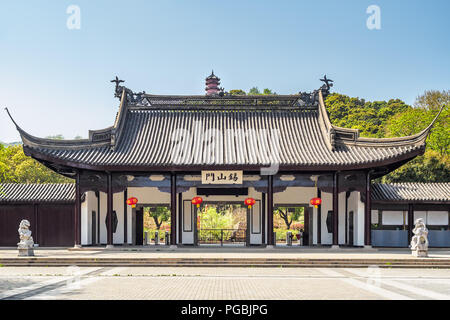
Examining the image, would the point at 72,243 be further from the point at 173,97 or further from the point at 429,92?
the point at 429,92

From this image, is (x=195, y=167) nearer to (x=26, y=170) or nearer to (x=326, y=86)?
(x=326, y=86)

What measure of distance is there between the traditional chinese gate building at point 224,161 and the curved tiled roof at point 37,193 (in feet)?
2.81

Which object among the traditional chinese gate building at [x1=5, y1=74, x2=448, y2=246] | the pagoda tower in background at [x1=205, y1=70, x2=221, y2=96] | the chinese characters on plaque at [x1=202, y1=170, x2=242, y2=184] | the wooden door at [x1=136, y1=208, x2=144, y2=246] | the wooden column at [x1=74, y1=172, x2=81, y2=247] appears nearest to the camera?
the traditional chinese gate building at [x1=5, y1=74, x2=448, y2=246]

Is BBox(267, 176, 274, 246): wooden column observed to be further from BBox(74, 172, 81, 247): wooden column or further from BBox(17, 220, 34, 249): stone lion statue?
BBox(17, 220, 34, 249): stone lion statue

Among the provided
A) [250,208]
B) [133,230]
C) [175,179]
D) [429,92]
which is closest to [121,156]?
[175,179]

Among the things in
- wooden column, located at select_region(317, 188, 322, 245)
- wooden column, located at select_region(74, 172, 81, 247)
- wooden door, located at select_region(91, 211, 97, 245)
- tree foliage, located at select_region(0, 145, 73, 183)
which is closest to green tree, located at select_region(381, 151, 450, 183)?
wooden column, located at select_region(317, 188, 322, 245)

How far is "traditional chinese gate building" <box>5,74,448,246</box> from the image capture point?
2164 centimetres

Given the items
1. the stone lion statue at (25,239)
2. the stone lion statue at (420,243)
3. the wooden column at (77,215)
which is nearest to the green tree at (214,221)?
the wooden column at (77,215)

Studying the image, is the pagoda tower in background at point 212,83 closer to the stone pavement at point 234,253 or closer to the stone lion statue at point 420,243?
the stone pavement at point 234,253

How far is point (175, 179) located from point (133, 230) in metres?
3.64

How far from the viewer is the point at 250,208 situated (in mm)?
24297

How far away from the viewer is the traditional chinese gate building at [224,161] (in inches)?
852

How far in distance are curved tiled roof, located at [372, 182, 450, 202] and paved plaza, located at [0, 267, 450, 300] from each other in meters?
7.13

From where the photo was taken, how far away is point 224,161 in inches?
856
